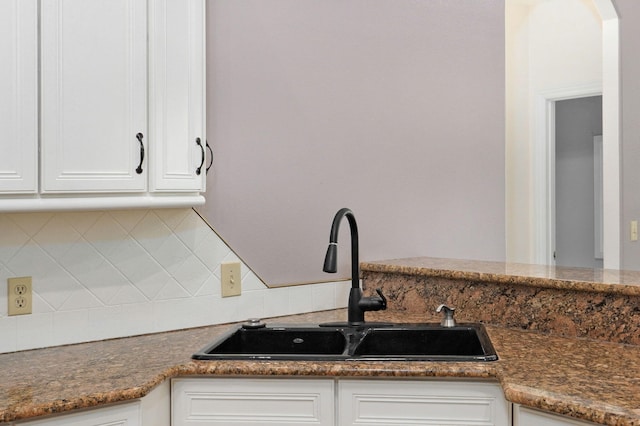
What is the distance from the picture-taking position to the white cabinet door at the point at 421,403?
165cm

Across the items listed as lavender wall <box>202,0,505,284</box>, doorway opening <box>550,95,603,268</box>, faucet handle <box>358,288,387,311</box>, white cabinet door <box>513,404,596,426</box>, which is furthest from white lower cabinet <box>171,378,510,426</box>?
doorway opening <box>550,95,603,268</box>

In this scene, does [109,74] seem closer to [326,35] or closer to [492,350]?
[326,35]

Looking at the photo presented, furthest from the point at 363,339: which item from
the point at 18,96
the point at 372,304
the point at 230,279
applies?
the point at 18,96

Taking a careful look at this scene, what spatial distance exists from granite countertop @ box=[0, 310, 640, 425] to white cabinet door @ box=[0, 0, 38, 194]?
1.59 ft

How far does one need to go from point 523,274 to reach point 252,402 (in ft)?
3.30

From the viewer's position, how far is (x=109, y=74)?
1.81 meters

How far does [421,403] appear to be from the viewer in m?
1.69

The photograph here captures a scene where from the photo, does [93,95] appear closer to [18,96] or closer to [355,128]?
[18,96]

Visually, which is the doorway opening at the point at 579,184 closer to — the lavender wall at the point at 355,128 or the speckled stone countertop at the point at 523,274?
the lavender wall at the point at 355,128

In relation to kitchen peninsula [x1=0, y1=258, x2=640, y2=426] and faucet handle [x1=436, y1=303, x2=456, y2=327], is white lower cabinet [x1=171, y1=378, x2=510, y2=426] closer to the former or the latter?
kitchen peninsula [x1=0, y1=258, x2=640, y2=426]

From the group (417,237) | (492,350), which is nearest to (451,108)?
(417,237)

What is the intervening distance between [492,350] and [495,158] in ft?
5.20

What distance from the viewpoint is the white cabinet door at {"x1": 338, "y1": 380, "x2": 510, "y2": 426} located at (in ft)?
5.43

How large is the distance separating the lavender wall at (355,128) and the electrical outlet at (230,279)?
6 centimetres
